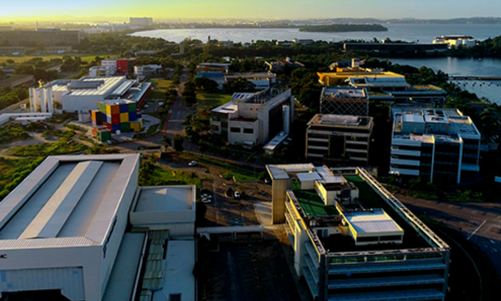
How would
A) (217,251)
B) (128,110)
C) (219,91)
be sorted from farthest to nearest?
(219,91) → (128,110) → (217,251)

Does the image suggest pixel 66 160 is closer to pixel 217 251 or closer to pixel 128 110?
pixel 217 251

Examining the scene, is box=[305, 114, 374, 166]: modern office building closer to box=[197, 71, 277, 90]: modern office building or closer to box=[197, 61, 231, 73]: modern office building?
box=[197, 71, 277, 90]: modern office building

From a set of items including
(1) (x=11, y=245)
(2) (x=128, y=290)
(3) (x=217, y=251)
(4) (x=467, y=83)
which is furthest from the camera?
(4) (x=467, y=83)

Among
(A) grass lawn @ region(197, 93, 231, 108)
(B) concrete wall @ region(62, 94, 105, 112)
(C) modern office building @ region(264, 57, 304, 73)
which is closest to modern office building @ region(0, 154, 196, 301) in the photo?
(B) concrete wall @ region(62, 94, 105, 112)

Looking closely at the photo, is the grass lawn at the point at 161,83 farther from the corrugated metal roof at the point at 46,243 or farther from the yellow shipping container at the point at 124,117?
the corrugated metal roof at the point at 46,243

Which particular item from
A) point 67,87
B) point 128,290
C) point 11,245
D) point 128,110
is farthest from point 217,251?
point 67,87

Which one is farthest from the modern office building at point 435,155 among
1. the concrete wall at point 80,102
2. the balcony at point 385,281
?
the concrete wall at point 80,102
